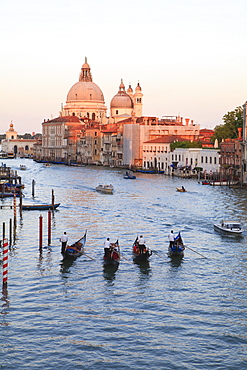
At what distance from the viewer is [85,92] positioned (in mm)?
150375

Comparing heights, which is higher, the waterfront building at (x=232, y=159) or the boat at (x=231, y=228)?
the waterfront building at (x=232, y=159)

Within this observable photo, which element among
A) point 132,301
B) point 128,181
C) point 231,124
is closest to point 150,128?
point 231,124

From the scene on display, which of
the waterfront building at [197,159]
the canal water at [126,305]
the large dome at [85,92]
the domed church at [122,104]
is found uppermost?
the large dome at [85,92]

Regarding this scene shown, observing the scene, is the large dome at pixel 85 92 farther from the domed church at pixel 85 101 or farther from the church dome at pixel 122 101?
the church dome at pixel 122 101

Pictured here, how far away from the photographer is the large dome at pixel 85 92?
493 ft

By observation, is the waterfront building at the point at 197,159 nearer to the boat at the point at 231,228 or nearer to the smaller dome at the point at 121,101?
the boat at the point at 231,228

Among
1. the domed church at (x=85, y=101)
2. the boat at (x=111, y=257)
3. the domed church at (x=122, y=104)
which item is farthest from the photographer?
the domed church at (x=85, y=101)

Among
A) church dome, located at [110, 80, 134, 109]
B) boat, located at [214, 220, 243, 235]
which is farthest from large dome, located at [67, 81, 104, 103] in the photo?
boat, located at [214, 220, 243, 235]

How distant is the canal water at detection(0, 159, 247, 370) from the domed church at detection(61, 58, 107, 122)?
392ft

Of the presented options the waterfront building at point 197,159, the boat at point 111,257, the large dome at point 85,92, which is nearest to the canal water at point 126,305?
the boat at point 111,257

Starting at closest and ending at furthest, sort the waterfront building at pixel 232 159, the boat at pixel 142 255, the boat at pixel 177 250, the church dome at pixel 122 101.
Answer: the boat at pixel 142 255, the boat at pixel 177 250, the waterfront building at pixel 232 159, the church dome at pixel 122 101

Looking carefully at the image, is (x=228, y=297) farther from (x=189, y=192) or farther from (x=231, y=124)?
(x=231, y=124)

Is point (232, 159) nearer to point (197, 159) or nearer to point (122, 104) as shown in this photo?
point (197, 159)

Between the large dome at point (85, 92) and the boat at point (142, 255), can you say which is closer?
the boat at point (142, 255)
